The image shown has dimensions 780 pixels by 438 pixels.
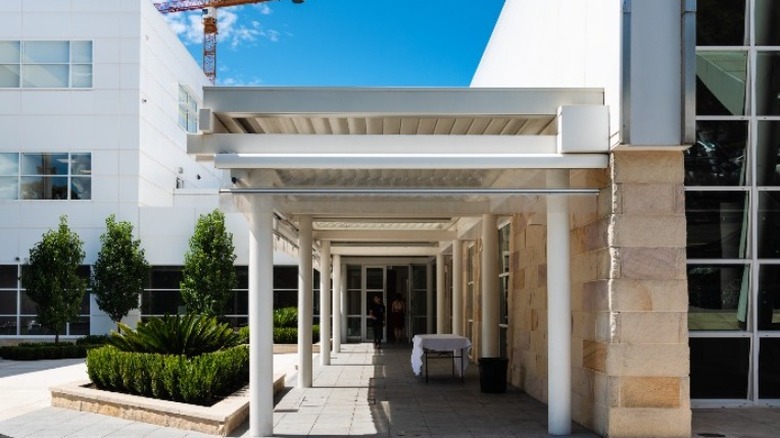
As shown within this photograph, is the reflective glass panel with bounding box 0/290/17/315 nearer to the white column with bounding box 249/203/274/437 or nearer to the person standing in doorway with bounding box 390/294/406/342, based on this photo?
the person standing in doorway with bounding box 390/294/406/342

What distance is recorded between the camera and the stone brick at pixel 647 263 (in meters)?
9.97

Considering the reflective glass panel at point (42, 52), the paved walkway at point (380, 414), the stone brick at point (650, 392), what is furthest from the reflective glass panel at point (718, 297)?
the reflective glass panel at point (42, 52)

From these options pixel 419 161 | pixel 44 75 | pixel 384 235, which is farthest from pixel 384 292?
pixel 419 161

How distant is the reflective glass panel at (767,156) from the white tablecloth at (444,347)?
21.9 feet

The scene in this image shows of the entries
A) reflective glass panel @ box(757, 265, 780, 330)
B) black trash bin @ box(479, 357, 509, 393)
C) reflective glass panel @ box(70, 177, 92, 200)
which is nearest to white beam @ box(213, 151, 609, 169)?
reflective glass panel @ box(757, 265, 780, 330)

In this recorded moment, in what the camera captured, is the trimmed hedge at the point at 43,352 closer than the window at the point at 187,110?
Yes


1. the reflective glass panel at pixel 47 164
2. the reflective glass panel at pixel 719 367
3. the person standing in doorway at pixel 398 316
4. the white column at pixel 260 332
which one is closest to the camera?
the white column at pixel 260 332

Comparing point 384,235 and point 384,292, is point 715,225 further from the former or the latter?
point 384,292

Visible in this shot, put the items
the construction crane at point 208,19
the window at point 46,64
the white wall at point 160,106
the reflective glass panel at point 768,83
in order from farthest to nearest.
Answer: the construction crane at point 208,19 < the white wall at point 160,106 < the window at point 46,64 < the reflective glass panel at point 768,83

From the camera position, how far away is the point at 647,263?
32.8ft

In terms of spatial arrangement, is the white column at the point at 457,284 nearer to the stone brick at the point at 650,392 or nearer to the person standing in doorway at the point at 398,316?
the person standing in doorway at the point at 398,316

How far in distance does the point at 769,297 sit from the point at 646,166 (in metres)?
3.01

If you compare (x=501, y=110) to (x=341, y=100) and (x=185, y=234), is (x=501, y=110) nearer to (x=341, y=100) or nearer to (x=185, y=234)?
(x=341, y=100)

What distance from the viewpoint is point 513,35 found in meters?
17.8
